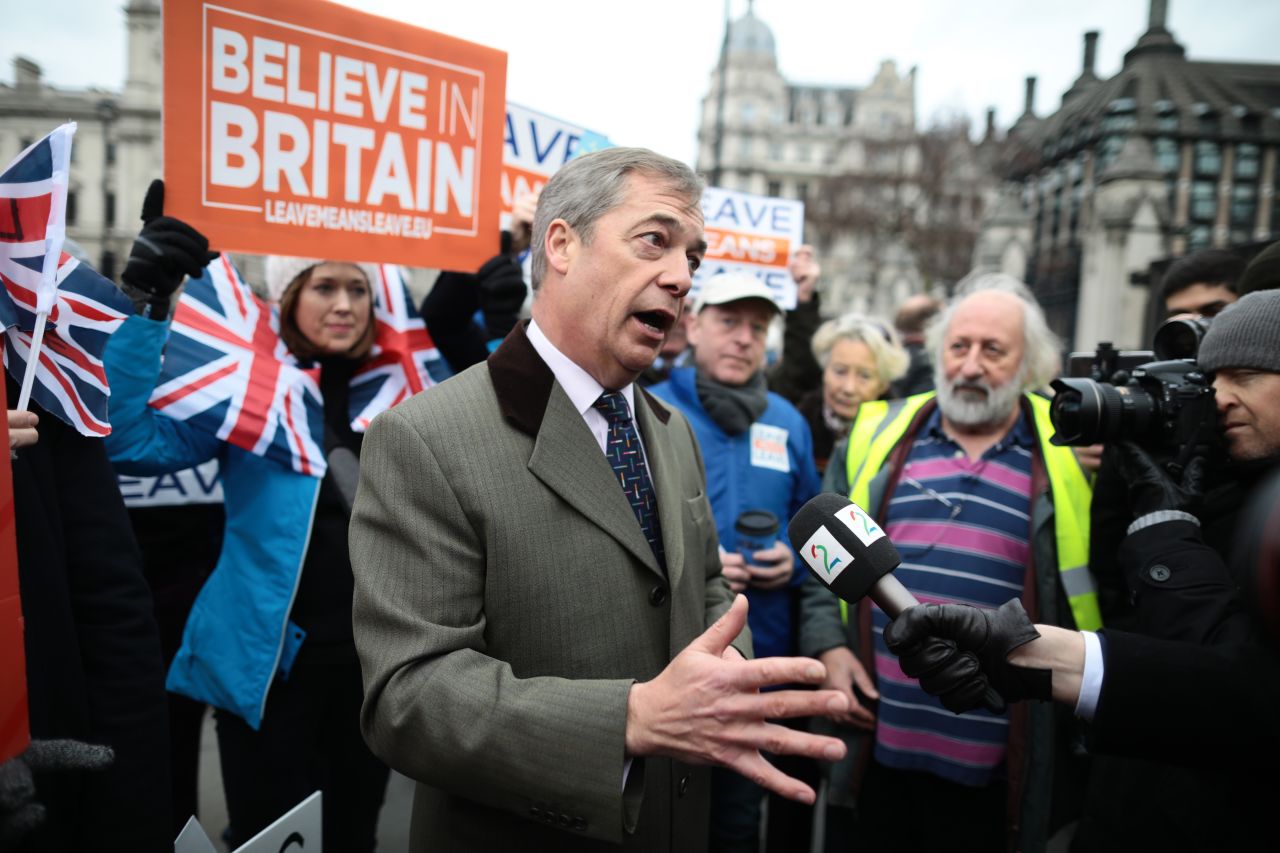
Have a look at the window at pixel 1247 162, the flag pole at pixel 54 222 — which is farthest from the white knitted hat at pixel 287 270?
the window at pixel 1247 162

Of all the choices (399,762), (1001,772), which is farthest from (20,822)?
(1001,772)

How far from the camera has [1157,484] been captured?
1994mm

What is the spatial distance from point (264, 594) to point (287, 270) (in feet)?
3.84

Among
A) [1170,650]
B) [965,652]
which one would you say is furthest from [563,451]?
[1170,650]

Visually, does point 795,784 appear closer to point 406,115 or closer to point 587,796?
point 587,796

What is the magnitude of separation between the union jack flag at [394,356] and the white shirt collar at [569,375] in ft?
4.22

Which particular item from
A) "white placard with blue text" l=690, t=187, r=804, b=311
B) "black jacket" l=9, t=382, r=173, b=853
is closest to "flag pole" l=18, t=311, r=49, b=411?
"black jacket" l=9, t=382, r=173, b=853

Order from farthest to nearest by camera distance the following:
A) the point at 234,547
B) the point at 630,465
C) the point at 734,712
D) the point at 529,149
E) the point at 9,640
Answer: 1. the point at 529,149
2. the point at 234,547
3. the point at 630,465
4. the point at 9,640
5. the point at 734,712

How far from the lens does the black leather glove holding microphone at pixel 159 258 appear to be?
228 centimetres

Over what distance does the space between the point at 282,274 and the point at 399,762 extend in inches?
82.2

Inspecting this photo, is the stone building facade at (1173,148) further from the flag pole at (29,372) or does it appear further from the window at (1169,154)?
the flag pole at (29,372)

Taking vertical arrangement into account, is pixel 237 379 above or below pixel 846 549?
above

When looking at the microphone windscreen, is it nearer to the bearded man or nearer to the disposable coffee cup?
the bearded man

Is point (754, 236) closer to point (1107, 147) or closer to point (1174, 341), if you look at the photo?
point (1174, 341)
